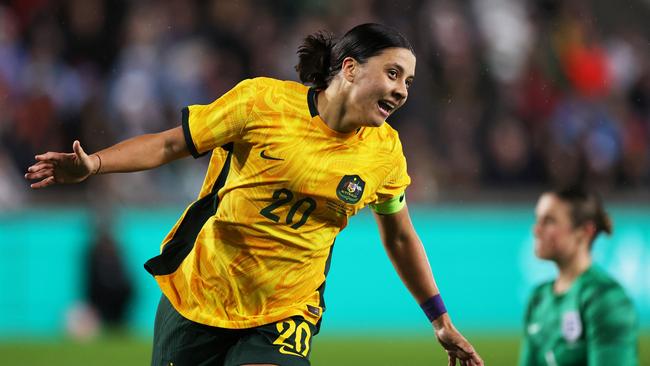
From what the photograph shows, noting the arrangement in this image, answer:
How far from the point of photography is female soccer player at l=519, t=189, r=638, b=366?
218 inches

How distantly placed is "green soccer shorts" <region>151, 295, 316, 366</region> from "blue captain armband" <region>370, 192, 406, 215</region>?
576 millimetres

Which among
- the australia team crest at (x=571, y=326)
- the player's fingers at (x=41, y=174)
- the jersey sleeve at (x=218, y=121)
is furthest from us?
the australia team crest at (x=571, y=326)

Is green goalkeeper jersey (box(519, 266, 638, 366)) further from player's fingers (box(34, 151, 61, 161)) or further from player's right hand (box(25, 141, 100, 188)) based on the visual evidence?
player's fingers (box(34, 151, 61, 161))

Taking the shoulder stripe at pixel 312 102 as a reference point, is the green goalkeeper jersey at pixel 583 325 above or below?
below

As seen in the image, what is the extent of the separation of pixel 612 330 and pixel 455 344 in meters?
0.86

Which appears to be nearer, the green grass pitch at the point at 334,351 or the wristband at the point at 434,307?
the wristband at the point at 434,307

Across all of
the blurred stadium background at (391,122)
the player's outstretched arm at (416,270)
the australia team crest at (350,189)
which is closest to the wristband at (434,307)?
the player's outstretched arm at (416,270)

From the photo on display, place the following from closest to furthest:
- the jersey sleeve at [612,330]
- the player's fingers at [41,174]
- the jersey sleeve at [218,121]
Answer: the player's fingers at [41,174], the jersey sleeve at [218,121], the jersey sleeve at [612,330]

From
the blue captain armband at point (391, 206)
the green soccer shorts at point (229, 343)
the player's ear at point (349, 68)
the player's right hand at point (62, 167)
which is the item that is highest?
the player's ear at point (349, 68)

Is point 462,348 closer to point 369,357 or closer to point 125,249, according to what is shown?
point 369,357

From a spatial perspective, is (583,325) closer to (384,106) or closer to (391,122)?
(384,106)

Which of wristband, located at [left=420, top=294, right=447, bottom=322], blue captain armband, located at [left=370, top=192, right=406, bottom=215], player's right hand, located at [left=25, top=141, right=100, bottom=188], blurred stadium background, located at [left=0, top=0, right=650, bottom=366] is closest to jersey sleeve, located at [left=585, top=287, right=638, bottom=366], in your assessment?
wristband, located at [left=420, top=294, right=447, bottom=322]

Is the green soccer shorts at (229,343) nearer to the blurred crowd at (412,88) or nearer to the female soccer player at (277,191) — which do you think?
the female soccer player at (277,191)

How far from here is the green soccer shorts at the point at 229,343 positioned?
4.77m
